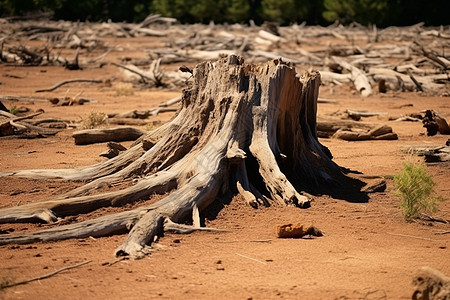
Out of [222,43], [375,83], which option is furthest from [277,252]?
[222,43]

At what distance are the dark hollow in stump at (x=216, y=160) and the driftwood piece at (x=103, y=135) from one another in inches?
93.4

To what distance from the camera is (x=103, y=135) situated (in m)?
9.29

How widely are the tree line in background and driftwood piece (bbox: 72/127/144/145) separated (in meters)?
31.4

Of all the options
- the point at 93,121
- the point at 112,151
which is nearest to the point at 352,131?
the point at 93,121

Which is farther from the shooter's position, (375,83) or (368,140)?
(375,83)

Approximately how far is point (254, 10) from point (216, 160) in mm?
42868

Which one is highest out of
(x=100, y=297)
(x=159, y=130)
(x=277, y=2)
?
(x=277, y=2)

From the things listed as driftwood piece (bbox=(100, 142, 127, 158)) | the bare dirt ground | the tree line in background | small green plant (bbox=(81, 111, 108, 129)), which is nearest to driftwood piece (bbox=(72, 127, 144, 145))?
small green plant (bbox=(81, 111, 108, 129))

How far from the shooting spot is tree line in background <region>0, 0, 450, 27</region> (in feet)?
130

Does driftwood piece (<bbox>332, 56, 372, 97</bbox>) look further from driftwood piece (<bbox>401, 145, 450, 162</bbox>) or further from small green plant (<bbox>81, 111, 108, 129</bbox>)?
driftwood piece (<bbox>401, 145, 450, 162</bbox>)

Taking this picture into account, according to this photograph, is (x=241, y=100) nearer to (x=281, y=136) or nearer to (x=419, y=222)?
(x=281, y=136)

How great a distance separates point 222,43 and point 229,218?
1972 centimetres

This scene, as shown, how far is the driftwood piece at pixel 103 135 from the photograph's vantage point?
30.1 feet

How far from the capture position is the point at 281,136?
670cm
